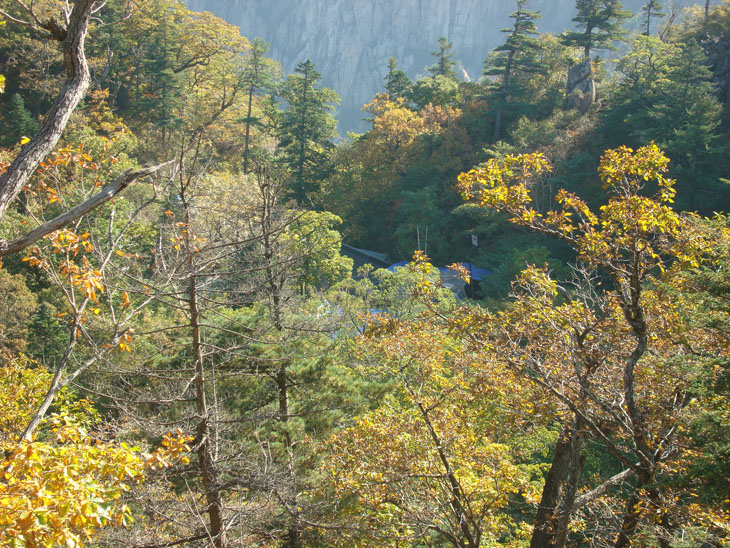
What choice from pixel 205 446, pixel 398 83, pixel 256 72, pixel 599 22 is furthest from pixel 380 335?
pixel 398 83

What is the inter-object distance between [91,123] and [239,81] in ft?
39.6

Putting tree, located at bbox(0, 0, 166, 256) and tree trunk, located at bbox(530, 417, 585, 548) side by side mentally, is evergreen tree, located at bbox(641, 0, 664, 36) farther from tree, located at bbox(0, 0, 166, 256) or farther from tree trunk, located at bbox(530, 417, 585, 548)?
tree, located at bbox(0, 0, 166, 256)

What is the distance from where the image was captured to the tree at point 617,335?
4652 mm

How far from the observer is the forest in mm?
3873

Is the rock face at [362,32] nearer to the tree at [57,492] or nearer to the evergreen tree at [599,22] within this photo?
the evergreen tree at [599,22]

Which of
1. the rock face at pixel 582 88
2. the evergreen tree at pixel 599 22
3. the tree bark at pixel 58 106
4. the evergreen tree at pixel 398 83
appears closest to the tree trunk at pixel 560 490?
the tree bark at pixel 58 106

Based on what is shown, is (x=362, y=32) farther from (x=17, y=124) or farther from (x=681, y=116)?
(x=681, y=116)

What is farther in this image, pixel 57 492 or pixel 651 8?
pixel 651 8

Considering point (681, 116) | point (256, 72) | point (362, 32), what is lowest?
point (681, 116)

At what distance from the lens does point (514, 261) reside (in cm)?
2275

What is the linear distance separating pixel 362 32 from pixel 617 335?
101710mm

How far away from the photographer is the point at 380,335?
798 centimetres

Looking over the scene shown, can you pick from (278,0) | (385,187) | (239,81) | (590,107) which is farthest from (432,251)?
(278,0)

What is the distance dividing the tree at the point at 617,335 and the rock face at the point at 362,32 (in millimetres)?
92259
